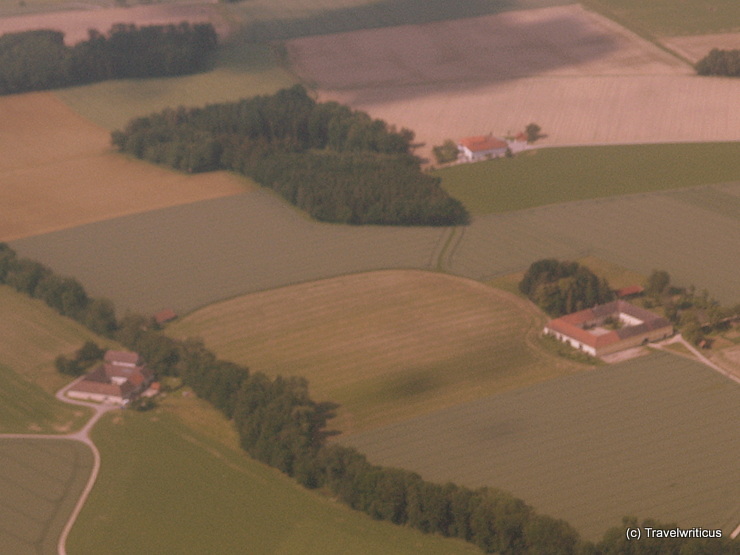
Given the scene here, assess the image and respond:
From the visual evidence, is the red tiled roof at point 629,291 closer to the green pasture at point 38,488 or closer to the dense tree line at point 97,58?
the green pasture at point 38,488

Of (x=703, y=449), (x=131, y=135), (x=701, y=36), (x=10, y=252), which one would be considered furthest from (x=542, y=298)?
(x=701, y=36)

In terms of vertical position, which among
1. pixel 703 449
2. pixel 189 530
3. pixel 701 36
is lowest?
pixel 189 530

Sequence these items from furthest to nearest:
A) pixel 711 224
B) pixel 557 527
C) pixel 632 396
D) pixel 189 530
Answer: pixel 711 224
pixel 632 396
pixel 189 530
pixel 557 527

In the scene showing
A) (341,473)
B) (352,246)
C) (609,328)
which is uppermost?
(609,328)

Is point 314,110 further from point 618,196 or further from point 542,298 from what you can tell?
point 542,298

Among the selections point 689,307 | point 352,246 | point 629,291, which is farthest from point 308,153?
point 689,307

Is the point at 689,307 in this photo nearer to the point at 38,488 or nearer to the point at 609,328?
the point at 609,328
